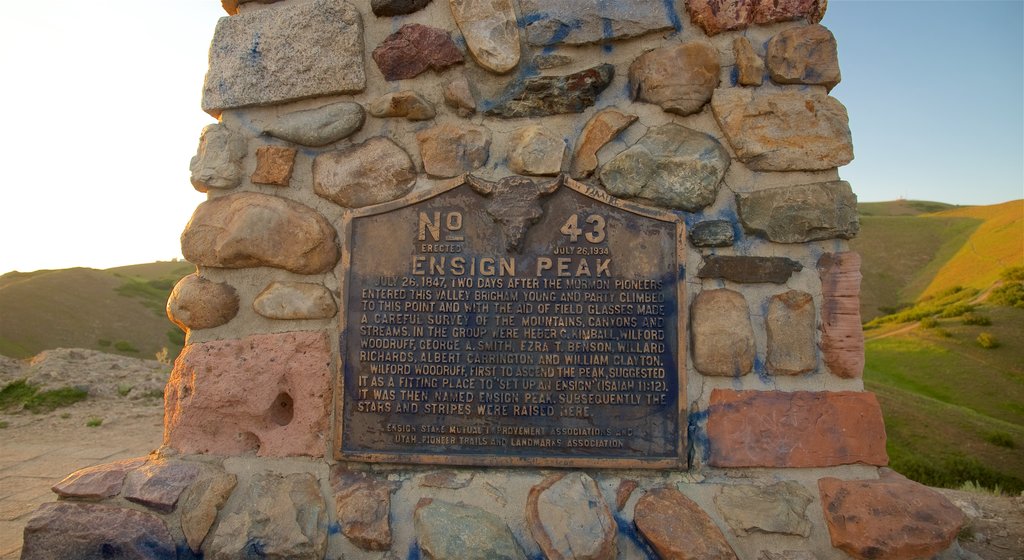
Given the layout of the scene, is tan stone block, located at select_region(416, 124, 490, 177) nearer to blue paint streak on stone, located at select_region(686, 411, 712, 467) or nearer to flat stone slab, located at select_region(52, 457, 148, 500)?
blue paint streak on stone, located at select_region(686, 411, 712, 467)

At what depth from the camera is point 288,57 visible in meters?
2.85

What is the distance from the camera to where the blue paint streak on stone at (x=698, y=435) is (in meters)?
2.54

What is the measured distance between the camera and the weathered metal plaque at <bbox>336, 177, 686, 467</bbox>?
2.58m

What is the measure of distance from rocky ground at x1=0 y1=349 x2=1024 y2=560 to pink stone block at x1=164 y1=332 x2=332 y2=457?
1276 mm

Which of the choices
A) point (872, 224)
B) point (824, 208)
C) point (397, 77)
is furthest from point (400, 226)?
point (872, 224)

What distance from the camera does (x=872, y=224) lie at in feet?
77.3

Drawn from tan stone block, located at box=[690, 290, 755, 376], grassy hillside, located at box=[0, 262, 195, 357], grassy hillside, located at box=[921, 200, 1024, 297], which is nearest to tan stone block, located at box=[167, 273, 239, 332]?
tan stone block, located at box=[690, 290, 755, 376]

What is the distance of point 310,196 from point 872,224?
25920mm

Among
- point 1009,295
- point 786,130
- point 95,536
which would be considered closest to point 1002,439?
point 786,130

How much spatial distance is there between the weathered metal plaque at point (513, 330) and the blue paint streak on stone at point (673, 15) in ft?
2.82

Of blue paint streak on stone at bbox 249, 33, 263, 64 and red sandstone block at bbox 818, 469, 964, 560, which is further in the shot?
blue paint streak on stone at bbox 249, 33, 263, 64

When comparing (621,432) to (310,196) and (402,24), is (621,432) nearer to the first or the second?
(310,196)

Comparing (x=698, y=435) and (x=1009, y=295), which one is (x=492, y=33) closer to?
(x=698, y=435)

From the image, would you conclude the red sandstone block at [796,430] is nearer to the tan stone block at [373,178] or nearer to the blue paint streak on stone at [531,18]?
the tan stone block at [373,178]
